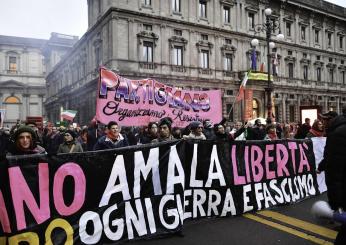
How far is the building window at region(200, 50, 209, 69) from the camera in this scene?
28.0 m

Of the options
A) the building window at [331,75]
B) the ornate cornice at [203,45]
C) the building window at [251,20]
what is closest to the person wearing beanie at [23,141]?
the ornate cornice at [203,45]

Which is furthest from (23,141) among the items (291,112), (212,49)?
(291,112)

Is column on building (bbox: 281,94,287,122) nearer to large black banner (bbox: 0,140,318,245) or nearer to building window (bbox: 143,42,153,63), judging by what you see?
building window (bbox: 143,42,153,63)

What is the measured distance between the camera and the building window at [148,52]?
82.1 feet

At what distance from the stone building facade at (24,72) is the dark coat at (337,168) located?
53250 millimetres

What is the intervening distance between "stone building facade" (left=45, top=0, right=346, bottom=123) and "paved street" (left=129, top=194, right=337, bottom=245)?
1481cm

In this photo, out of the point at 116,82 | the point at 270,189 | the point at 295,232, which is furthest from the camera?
the point at 116,82

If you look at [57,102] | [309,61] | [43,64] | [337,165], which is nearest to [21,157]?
[337,165]

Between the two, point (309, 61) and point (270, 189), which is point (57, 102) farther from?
point (270, 189)

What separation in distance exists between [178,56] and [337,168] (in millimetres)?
24644

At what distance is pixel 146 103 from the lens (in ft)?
25.6

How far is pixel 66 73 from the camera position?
40.3 m

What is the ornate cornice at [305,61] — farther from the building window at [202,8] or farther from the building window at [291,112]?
the building window at [202,8]

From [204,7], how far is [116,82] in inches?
939
